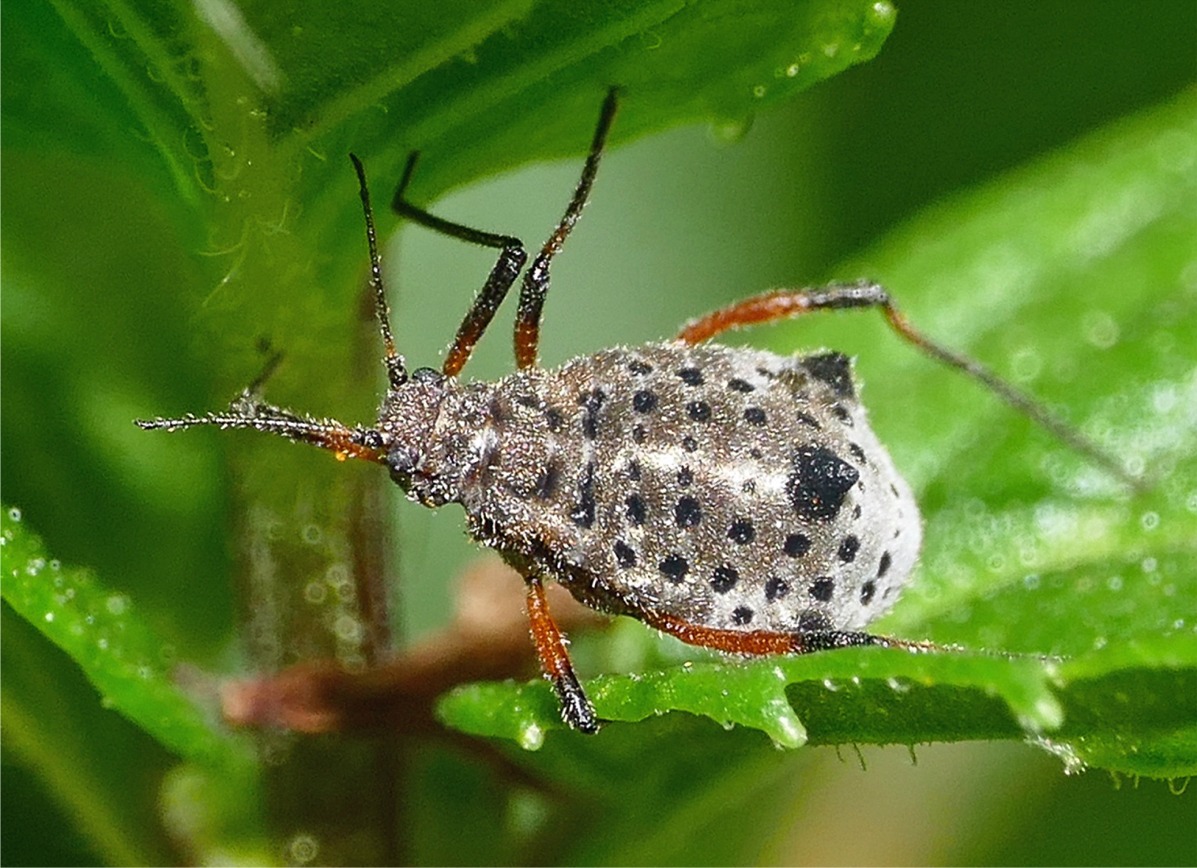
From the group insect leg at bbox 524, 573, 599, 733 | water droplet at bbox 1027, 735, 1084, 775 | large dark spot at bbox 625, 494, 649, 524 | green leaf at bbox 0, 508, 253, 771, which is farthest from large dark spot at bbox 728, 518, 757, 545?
green leaf at bbox 0, 508, 253, 771

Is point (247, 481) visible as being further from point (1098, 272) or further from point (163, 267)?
point (1098, 272)

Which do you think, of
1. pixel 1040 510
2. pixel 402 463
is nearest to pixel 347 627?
pixel 402 463

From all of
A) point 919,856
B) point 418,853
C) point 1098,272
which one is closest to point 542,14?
point 418,853

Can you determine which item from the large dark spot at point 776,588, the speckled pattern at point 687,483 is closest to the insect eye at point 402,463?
the speckled pattern at point 687,483

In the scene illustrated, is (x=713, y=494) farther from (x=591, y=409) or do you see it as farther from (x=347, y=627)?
(x=347, y=627)

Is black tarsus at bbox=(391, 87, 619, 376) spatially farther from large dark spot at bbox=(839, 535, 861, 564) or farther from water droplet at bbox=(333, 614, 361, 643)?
large dark spot at bbox=(839, 535, 861, 564)

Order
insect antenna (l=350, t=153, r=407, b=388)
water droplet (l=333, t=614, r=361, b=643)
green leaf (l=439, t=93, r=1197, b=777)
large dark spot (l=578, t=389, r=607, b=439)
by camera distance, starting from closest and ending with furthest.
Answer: green leaf (l=439, t=93, r=1197, b=777) → insect antenna (l=350, t=153, r=407, b=388) → water droplet (l=333, t=614, r=361, b=643) → large dark spot (l=578, t=389, r=607, b=439)
